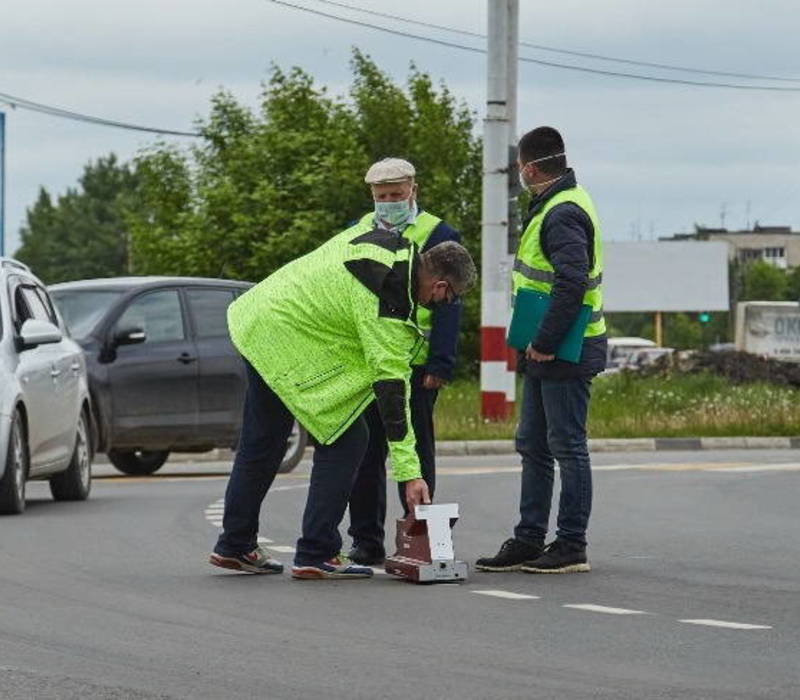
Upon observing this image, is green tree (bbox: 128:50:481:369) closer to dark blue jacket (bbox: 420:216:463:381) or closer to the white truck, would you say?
the white truck

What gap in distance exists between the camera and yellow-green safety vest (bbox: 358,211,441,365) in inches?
472

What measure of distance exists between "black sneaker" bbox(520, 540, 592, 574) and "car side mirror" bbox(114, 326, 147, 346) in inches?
385

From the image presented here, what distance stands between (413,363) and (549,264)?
79 centimetres

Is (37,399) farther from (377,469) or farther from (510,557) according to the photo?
(510,557)

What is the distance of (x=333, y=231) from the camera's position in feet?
184

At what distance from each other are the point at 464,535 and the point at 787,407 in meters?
17.8

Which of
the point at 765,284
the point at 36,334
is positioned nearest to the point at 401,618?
the point at 36,334

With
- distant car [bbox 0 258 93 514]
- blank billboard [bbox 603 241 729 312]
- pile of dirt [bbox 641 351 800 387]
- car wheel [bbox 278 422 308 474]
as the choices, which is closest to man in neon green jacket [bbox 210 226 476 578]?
distant car [bbox 0 258 93 514]

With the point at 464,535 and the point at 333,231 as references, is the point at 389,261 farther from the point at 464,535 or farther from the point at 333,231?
the point at 333,231

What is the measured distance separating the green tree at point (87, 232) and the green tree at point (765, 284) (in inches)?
1700

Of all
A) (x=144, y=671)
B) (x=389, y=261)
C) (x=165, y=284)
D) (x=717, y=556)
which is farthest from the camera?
(x=165, y=284)

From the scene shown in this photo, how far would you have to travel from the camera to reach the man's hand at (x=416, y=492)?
11.1 metres

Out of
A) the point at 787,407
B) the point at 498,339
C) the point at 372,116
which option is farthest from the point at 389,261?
the point at 372,116

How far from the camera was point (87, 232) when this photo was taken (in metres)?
170
